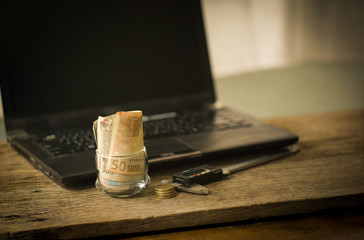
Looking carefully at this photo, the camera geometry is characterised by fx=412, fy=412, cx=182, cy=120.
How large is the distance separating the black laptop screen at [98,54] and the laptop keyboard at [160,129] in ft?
0.29

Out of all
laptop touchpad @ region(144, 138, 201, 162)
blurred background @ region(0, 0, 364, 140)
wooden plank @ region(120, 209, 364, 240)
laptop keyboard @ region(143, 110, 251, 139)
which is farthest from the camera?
blurred background @ region(0, 0, 364, 140)

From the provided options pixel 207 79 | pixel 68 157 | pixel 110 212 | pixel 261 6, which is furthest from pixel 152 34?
pixel 261 6

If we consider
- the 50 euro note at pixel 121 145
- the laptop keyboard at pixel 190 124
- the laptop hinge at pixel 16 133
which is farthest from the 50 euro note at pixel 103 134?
Answer: the laptop hinge at pixel 16 133

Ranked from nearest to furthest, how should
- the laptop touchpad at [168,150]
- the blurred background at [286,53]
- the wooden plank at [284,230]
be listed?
the wooden plank at [284,230] < the laptop touchpad at [168,150] < the blurred background at [286,53]

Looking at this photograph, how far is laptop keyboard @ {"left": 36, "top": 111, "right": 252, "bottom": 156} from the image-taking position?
779mm

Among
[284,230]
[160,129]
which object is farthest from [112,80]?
[284,230]

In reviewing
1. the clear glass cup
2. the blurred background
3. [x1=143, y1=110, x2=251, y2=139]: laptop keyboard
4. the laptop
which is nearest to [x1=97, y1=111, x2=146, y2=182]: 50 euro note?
the clear glass cup

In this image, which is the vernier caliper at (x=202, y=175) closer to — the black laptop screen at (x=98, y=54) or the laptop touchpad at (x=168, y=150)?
the laptop touchpad at (x=168, y=150)

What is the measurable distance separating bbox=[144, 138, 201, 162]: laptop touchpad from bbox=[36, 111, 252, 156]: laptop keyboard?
56 mm

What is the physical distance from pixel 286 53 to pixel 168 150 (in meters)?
1.06

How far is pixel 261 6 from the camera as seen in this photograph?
1609mm

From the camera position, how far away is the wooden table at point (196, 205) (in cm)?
56

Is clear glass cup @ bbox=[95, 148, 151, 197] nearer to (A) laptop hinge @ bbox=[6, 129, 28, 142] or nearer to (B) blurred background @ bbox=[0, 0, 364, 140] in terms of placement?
(A) laptop hinge @ bbox=[6, 129, 28, 142]

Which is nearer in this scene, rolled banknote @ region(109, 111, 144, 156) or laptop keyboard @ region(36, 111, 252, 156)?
rolled banknote @ region(109, 111, 144, 156)
